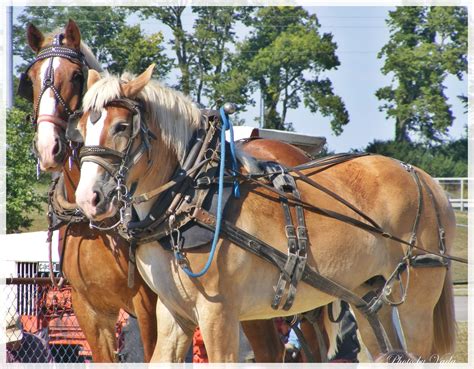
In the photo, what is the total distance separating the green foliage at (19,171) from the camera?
14.3 m

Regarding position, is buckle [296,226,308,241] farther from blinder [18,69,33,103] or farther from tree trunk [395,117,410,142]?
tree trunk [395,117,410,142]

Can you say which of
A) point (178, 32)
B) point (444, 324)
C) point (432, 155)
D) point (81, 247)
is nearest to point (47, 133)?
point (81, 247)

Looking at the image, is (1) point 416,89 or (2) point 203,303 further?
(1) point 416,89

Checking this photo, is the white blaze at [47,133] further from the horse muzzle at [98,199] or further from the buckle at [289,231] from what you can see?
the buckle at [289,231]

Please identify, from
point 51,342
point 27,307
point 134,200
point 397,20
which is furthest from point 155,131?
point 397,20

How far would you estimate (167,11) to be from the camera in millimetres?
18031

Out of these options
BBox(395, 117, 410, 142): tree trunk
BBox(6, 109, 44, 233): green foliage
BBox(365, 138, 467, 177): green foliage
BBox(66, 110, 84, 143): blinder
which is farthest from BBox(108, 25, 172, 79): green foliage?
BBox(395, 117, 410, 142): tree trunk

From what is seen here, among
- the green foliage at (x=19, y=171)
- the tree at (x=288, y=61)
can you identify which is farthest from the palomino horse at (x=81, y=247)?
the tree at (x=288, y=61)

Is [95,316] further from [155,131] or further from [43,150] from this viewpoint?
[155,131]

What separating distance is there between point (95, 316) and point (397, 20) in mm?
22741

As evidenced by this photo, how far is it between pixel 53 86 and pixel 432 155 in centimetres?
2497

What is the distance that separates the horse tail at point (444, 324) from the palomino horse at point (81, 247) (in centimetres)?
185

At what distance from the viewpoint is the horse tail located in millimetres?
5266

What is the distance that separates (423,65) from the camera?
86.5 feet
